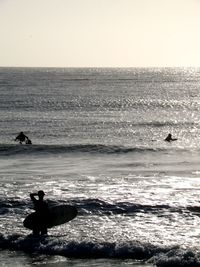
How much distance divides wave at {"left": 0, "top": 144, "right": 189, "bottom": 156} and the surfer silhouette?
2609 cm

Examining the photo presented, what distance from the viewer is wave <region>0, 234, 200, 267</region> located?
18906mm

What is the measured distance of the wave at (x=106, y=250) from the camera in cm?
1891

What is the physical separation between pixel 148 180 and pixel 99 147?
18127 mm

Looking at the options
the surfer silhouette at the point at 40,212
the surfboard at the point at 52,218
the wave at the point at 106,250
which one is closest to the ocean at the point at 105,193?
the wave at the point at 106,250

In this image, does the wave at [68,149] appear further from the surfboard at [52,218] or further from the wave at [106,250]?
the wave at [106,250]

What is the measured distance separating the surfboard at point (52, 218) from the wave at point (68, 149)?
1000 inches

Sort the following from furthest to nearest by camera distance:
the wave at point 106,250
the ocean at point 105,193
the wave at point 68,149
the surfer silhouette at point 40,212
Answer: the wave at point 68,149 → the surfer silhouette at point 40,212 → the ocean at point 105,193 → the wave at point 106,250

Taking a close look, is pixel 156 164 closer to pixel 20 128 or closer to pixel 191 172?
pixel 191 172

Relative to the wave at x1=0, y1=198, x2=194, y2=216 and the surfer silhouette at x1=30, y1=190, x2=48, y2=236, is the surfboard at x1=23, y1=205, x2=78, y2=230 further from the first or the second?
the wave at x1=0, y1=198, x2=194, y2=216

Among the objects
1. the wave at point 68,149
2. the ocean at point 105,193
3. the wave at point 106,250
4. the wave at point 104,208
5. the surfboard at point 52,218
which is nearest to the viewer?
the wave at point 106,250

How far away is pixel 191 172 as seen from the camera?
37688mm

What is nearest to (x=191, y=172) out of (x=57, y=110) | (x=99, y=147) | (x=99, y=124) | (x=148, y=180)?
(x=148, y=180)

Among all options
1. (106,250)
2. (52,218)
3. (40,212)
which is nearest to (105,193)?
(52,218)

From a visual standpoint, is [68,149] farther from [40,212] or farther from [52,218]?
[40,212]
